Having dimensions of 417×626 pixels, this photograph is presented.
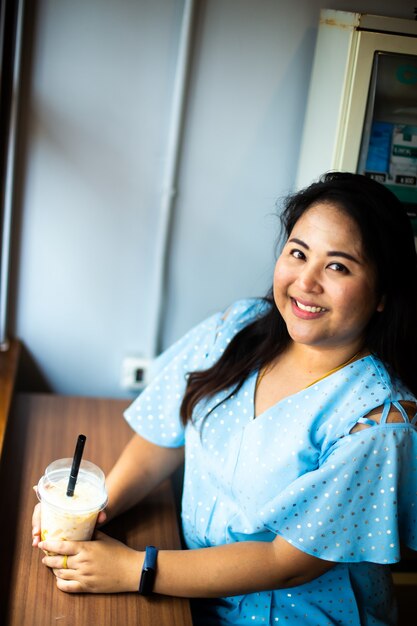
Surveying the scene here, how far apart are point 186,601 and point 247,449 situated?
1.01ft

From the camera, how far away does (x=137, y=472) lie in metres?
1.53

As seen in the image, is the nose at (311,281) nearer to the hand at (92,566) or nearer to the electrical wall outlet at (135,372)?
the hand at (92,566)

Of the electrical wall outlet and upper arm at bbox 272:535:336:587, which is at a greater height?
the electrical wall outlet

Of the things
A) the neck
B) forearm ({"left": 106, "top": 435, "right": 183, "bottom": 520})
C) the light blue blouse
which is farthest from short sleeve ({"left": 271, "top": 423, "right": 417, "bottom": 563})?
forearm ({"left": 106, "top": 435, "right": 183, "bottom": 520})

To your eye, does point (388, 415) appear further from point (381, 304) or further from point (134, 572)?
point (134, 572)

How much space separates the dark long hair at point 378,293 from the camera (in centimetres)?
129

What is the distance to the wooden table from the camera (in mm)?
1209

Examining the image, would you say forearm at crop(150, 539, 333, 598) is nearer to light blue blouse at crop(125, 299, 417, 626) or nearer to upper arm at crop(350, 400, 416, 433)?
light blue blouse at crop(125, 299, 417, 626)

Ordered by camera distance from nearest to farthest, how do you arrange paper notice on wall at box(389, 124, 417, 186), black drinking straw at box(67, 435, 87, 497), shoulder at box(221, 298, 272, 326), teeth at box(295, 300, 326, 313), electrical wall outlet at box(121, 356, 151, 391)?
black drinking straw at box(67, 435, 87, 497) < teeth at box(295, 300, 326, 313) < shoulder at box(221, 298, 272, 326) < paper notice on wall at box(389, 124, 417, 186) < electrical wall outlet at box(121, 356, 151, 391)

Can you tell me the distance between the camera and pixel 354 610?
1.37m

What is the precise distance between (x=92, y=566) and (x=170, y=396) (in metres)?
0.44

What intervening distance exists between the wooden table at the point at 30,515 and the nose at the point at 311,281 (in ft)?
1.94

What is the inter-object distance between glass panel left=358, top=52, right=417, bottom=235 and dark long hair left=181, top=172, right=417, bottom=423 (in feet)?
0.96

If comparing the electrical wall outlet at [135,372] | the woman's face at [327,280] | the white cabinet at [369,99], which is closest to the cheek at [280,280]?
the woman's face at [327,280]
